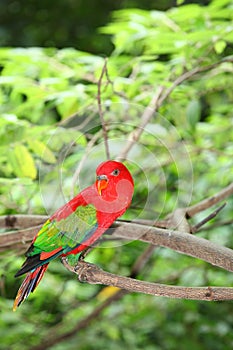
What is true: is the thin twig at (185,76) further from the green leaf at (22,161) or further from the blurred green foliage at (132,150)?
the green leaf at (22,161)

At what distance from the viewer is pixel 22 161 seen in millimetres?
936

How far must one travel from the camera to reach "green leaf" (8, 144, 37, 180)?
0.92 meters

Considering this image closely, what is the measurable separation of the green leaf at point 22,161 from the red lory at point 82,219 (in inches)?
12.9

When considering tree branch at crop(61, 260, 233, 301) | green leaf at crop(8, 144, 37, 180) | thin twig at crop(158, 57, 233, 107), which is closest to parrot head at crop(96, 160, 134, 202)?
tree branch at crop(61, 260, 233, 301)

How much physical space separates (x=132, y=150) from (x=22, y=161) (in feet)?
0.62

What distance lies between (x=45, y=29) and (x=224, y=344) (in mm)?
1106

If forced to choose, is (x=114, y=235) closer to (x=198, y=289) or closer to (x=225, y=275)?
(x=198, y=289)

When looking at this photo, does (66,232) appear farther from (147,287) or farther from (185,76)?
(185,76)

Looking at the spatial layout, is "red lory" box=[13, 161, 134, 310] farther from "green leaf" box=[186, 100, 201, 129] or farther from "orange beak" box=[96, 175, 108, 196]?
"green leaf" box=[186, 100, 201, 129]

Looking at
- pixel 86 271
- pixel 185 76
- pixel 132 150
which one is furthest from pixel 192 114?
pixel 86 271

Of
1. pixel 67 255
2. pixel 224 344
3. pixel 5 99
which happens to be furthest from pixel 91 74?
pixel 224 344

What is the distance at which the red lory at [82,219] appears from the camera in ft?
1.75

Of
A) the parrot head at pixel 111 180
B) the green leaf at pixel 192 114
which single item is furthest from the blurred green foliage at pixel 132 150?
the parrot head at pixel 111 180

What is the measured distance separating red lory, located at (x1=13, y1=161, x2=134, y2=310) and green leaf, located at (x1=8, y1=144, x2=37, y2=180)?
0.33 metres
